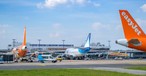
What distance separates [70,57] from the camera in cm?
12706

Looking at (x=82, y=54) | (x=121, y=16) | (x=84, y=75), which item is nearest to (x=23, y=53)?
(x=82, y=54)

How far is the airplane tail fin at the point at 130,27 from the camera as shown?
40.8 m

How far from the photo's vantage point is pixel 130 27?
4078 cm

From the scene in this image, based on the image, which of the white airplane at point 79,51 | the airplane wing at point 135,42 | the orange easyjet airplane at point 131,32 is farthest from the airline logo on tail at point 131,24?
the white airplane at point 79,51

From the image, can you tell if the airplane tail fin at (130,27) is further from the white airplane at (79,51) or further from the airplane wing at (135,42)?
the white airplane at (79,51)

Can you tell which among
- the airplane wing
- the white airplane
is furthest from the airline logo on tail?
the white airplane

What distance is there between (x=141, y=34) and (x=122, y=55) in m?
107

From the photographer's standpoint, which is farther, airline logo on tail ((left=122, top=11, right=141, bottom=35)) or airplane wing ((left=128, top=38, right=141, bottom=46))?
airline logo on tail ((left=122, top=11, right=141, bottom=35))

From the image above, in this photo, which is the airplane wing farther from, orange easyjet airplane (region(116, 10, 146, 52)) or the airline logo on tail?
the airline logo on tail

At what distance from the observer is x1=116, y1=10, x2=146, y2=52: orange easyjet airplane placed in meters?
40.4

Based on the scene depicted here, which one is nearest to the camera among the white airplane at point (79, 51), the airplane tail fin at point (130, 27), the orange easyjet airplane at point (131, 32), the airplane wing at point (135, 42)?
the airplane wing at point (135, 42)

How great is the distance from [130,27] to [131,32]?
2.37 ft

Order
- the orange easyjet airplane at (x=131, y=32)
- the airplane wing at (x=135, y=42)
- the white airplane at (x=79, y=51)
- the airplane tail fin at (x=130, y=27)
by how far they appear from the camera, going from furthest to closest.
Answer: the white airplane at (x=79, y=51), the airplane tail fin at (x=130, y=27), the orange easyjet airplane at (x=131, y=32), the airplane wing at (x=135, y=42)

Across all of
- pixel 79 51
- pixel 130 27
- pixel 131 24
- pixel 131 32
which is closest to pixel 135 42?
pixel 131 32
